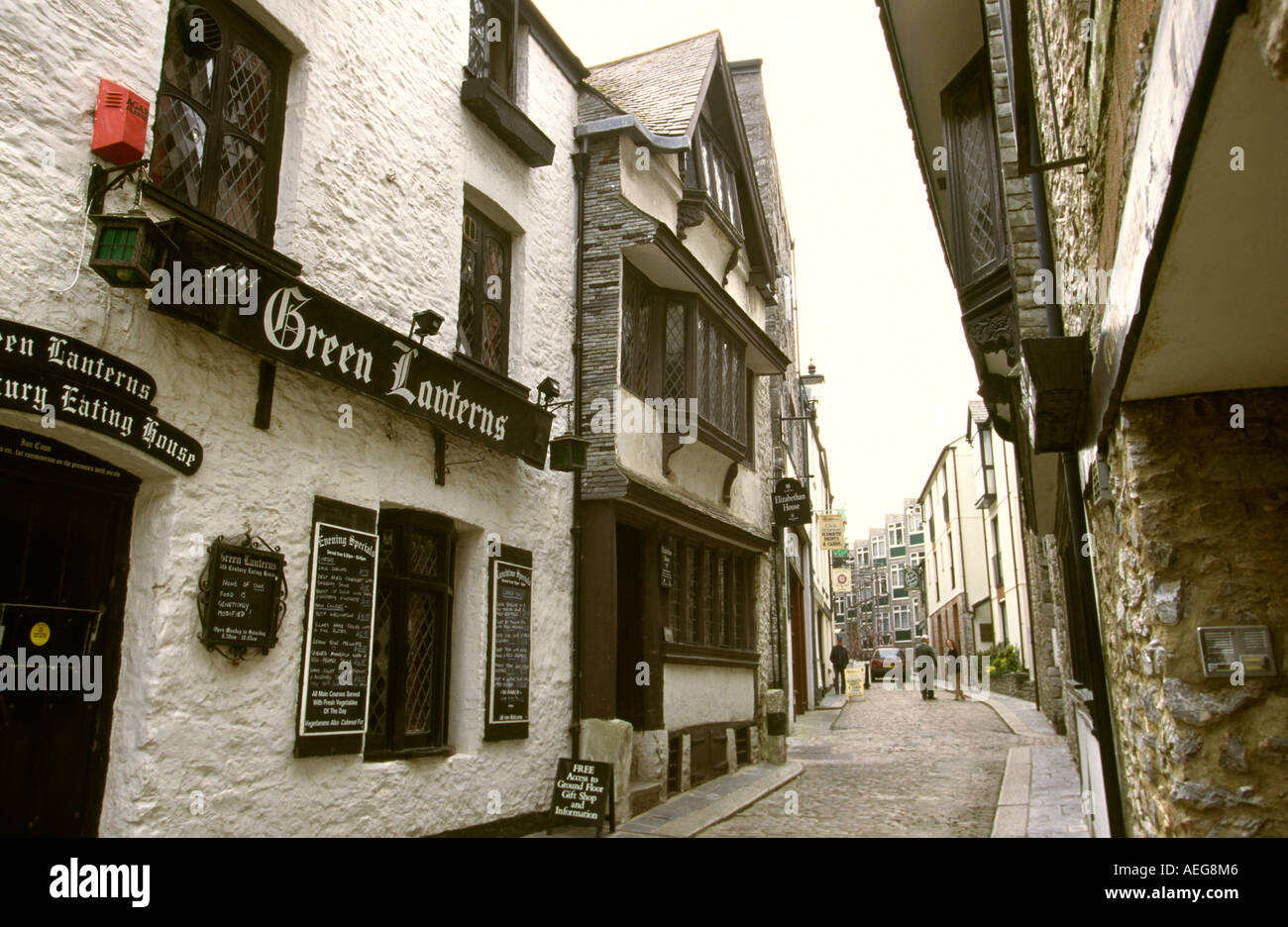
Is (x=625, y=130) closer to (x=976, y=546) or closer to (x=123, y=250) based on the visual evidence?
(x=123, y=250)

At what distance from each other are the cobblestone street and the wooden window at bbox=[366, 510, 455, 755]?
9.02 feet

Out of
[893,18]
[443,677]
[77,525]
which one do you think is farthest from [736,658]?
[77,525]

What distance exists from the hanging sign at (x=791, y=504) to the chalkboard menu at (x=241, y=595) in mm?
11306

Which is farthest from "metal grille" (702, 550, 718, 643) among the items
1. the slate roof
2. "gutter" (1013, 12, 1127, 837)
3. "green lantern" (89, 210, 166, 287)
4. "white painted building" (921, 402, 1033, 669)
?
"white painted building" (921, 402, 1033, 669)

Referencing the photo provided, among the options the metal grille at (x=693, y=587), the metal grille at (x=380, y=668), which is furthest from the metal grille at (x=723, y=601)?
the metal grille at (x=380, y=668)

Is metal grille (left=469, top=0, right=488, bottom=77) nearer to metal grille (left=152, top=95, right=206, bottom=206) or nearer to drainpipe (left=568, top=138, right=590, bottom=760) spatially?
drainpipe (left=568, top=138, right=590, bottom=760)

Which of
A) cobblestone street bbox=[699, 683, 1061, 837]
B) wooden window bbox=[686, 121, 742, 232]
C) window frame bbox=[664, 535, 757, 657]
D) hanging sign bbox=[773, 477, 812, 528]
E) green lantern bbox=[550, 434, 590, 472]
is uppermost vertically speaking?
wooden window bbox=[686, 121, 742, 232]

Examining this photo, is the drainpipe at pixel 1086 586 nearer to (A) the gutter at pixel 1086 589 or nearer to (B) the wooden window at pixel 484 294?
(A) the gutter at pixel 1086 589

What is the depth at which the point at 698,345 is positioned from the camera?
12.1 m

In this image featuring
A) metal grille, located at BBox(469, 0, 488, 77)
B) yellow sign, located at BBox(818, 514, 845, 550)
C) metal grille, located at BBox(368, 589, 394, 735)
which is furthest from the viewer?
yellow sign, located at BBox(818, 514, 845, 550)

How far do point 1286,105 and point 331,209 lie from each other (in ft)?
19.3

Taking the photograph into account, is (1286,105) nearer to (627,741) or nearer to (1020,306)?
(1020,306)

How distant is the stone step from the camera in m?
9.29

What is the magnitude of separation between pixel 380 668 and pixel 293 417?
82.4 inches
